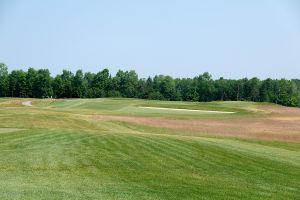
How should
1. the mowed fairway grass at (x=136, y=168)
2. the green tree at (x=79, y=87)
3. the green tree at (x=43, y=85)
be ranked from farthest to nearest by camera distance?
the green tree at (x=43, y=85) → the green tree at (x=79, y=87) → the mowed fairway grass at (x=136, y=168)

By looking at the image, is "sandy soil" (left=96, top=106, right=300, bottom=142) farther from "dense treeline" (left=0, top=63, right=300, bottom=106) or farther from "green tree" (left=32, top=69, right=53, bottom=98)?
"green tree" (left=32, top=69, right=53, bottom=98)

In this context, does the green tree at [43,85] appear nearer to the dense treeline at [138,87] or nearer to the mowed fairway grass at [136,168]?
the dense treeline at [138,87]

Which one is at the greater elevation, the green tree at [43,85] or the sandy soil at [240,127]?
the green tree at [43,85]

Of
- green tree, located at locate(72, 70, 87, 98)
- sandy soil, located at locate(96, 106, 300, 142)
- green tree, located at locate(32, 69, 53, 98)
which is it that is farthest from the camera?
green tree, located at locate(32, 69, 53, 98)

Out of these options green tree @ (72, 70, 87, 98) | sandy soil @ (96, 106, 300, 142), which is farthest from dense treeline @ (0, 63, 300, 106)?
sandy soil @ (96, 106, 300, 142)

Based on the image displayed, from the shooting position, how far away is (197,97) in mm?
169875

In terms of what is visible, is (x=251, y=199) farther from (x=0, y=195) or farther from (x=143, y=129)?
(x=143, y=129)

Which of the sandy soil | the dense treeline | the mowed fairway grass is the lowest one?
the sandy soil

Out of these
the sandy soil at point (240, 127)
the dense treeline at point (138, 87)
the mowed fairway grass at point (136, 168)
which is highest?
the dense treeline at point (138, 87)

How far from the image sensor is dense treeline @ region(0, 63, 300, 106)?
15550cm

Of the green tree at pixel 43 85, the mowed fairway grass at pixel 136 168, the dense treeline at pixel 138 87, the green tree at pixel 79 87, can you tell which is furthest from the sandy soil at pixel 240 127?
the green tree at pixel 43 85

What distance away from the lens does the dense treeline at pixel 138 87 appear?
15550 centimetres

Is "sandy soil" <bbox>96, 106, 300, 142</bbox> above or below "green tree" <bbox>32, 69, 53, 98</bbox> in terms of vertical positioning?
below

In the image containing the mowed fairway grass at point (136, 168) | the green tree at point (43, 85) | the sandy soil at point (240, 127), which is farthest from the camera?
the green tree at point (43, 85)
